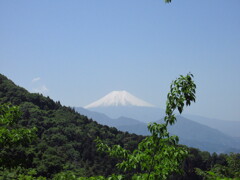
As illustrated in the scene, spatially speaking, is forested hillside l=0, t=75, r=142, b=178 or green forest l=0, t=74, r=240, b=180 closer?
green forest l=0, t=74, r=240, b=180

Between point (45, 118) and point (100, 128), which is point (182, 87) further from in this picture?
point (100, 128)

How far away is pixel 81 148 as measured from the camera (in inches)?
4343

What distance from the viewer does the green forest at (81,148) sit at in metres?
6.61

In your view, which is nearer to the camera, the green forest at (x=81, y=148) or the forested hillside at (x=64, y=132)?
the green forest at (x=81, y=148)

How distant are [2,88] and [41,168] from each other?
68503 mm

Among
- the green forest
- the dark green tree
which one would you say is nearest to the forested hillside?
the green forest

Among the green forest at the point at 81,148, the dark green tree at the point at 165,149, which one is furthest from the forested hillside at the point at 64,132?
the dark green tree at the point at 165,149

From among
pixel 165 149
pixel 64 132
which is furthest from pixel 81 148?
pixel 165 149

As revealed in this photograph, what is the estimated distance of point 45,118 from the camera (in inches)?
4540

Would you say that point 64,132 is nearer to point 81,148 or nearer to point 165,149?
point 81,148

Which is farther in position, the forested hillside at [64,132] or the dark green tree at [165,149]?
the forested hillside at [64,132]

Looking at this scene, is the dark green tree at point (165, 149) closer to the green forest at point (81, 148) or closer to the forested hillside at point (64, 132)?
the green forest at point (81, 148)

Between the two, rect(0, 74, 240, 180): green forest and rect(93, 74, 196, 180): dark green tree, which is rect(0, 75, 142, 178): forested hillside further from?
rect(93, 74, 196, 180): dark green tree

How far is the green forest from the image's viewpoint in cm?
661
